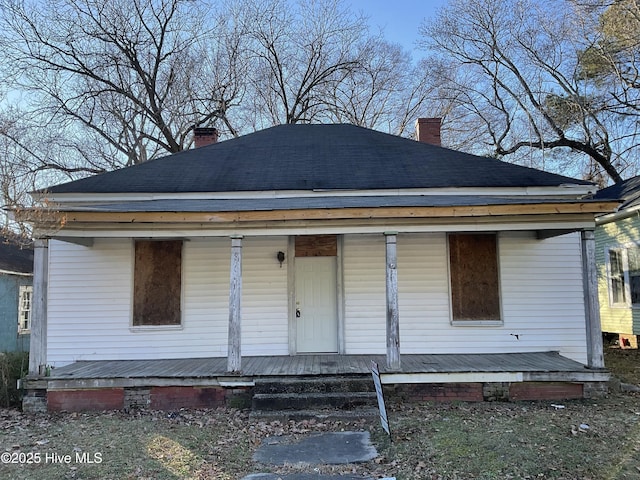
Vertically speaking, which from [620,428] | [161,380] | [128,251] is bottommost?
[620,428]

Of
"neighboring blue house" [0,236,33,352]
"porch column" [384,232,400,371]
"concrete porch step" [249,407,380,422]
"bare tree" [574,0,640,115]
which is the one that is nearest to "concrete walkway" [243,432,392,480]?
"concrete porch step" [249,407,380,422]

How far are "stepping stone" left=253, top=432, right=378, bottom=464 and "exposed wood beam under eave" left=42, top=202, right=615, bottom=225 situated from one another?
10.2 ft

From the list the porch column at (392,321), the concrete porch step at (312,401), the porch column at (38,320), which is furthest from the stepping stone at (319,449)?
the porch column at (38,320)

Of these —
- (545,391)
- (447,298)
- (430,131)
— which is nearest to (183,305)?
(447,298)

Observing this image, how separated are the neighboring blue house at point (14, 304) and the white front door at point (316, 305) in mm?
8300

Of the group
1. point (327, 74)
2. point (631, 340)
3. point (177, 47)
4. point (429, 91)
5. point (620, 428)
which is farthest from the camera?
point (429, 91)

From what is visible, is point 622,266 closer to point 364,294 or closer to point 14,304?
point 364,294

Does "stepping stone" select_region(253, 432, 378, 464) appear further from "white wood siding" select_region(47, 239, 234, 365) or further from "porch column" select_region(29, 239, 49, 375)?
"porch column" select_region(29, 239, 49, 375)

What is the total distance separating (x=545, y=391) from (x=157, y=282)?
7.00m

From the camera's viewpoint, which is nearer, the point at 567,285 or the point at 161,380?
the point at 161,380

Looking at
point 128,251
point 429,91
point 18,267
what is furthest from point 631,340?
point 18,267

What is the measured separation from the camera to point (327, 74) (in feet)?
70.7

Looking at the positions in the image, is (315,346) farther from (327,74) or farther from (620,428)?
(327,74)

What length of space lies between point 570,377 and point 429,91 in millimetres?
19639
